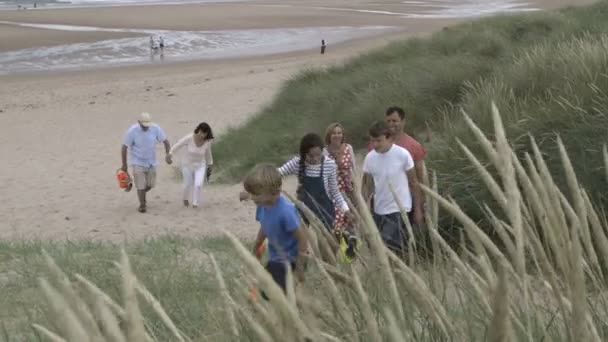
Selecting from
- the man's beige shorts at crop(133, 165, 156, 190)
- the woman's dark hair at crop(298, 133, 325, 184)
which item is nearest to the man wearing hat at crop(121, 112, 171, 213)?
the man's beige shorts at crop(133, 165, 156, 190)

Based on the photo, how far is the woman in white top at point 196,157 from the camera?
939cm

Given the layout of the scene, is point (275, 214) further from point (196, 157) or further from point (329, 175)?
point (196, 157)

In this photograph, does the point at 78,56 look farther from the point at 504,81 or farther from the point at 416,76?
the point at 504,81

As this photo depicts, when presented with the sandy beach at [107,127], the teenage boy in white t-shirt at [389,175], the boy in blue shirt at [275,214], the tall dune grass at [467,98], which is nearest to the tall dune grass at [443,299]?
the tall dune grass at [467,98]

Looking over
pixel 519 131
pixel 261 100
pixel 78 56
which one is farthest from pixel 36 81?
pixel 519 131

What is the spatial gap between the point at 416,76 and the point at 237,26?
36.9m

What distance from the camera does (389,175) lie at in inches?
198

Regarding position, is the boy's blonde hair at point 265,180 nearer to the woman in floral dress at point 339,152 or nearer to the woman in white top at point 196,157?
the woman in floral dress at point 339,152

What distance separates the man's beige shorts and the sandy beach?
413 millimetres

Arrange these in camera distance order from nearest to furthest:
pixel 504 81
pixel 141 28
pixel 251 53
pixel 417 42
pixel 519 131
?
pixel 519 131, pixel 504 81, pixel 417 42, pixel 251 53, pixel 141 28

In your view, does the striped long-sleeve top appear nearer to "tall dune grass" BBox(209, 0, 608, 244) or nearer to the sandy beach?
"tall dune grass" BBox(209, 0, 608, 244)

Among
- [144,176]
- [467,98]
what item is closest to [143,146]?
[144,176]

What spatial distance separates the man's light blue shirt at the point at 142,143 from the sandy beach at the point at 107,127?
2.49ft

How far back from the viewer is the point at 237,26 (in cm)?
4681
